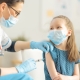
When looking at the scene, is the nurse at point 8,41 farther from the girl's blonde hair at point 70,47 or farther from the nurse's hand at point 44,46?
the girl's blonde hair at point 70,47

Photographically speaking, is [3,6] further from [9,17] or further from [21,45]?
[21,45]

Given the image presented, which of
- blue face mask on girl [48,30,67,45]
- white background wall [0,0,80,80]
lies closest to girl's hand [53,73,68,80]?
blue face mask on girl [48,30,67,45]

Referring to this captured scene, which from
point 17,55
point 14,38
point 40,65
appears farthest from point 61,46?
point 14,38

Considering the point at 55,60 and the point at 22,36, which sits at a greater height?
the point at 22,36

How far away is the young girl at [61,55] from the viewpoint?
5.55 ft

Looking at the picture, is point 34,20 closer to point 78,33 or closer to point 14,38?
point 14,38

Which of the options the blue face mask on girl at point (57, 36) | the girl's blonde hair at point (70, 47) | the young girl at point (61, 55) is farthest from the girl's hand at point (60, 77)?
the blue face mask on girl at point (57, 36)

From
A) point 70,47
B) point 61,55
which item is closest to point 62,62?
point 61,55

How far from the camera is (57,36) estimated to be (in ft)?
5.55

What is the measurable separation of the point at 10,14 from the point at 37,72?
967 mm

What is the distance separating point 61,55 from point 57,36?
0.58 ft

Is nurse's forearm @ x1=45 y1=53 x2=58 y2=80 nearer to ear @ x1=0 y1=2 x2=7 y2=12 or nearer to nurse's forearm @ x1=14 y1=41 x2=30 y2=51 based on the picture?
nurse's forearm @ x1=14 y1=41 x2=30 y2=51

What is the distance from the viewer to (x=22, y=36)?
8.26ft

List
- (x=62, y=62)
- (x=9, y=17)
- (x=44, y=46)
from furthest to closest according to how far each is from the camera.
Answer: (x=62, y=62) < (x=44, y=46) < (x=9, y=17)
